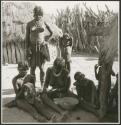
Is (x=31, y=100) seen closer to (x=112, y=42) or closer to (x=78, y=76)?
(x=78, y=76)

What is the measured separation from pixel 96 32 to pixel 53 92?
921 millimetres

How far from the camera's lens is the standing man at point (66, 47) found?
3.37 metres

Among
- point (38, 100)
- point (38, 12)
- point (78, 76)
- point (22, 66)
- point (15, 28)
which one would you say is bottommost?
point (38, 100)

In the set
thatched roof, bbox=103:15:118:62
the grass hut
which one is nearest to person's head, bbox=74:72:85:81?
thatched roof, bbox=103:15:118:62

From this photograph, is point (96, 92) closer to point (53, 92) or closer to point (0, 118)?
point (53, 92)

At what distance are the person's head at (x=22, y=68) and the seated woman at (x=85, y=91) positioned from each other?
0.62m

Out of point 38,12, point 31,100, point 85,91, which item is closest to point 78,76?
point 85,91

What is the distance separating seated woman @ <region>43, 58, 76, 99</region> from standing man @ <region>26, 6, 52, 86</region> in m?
0.09

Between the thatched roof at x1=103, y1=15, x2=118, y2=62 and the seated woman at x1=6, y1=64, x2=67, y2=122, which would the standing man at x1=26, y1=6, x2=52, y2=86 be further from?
the thatched roof at x1=103, y1=15, x2=118, y2=62

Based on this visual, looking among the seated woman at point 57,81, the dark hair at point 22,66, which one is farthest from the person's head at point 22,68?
the seated woman at point 57,81

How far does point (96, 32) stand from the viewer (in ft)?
11.2

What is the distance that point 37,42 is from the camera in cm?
338

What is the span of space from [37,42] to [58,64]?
387 millimetres

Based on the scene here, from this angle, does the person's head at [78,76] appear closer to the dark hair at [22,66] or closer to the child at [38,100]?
the child at [38,100]
